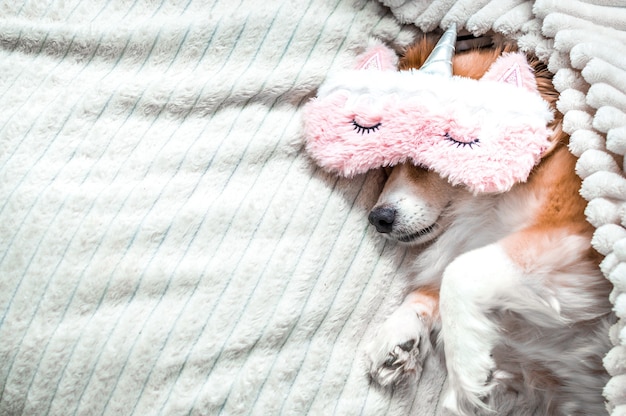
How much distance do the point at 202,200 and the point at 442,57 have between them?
63 cm

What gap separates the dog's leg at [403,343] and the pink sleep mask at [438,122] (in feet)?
1.13

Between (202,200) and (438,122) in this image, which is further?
(202,200)

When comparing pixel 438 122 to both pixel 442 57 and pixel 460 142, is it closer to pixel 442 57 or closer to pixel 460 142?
pixel 460 142

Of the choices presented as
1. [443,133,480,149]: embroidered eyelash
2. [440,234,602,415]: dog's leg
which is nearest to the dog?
[440,234,602,415]: dog's leg

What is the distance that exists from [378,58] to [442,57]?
15 centimetres

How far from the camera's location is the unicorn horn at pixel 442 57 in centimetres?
137

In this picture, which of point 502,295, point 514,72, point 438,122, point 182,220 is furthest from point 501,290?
point 182,220

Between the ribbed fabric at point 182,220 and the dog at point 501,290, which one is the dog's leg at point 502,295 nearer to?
the dog at point 501,290

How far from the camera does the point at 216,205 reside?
55.1 inches

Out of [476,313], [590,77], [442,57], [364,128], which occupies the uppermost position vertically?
[590,77]

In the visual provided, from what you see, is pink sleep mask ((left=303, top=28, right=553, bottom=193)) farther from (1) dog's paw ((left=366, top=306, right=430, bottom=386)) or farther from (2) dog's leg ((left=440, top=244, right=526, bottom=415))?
(1) dog's paw ((left=366, top=306, right=430, bottom=386))

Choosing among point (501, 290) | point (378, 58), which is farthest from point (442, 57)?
point (501, 290)

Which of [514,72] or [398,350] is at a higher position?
[514,72]

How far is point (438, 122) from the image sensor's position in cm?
131
